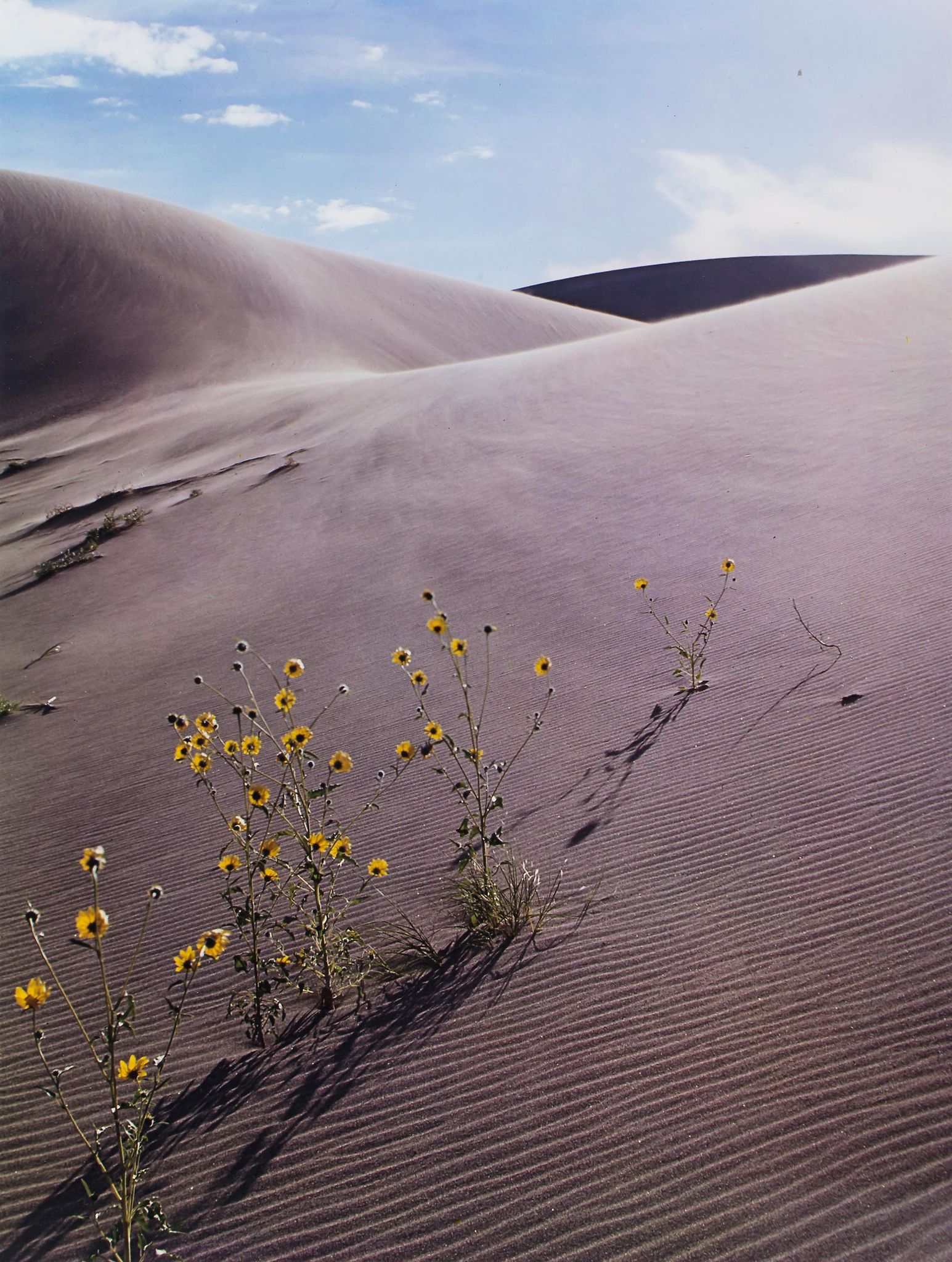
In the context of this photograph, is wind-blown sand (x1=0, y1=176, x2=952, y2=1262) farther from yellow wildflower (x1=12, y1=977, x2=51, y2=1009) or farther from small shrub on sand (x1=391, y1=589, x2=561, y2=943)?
yellow wildflower (x1=12, y1=977, x2=51, y2=1009)

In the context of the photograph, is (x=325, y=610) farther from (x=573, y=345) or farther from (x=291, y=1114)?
(x=573, y=345)

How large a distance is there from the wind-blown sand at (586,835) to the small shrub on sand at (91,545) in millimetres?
229

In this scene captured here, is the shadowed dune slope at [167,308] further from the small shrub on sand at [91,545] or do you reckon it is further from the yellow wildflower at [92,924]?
the yellow wildflower at [92,924]

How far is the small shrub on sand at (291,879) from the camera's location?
2695mm

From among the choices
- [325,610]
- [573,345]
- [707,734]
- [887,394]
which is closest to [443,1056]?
[707,734]

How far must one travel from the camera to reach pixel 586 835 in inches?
139

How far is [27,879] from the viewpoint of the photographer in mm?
3881

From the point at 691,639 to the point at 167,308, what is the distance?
A: 93.6 feet

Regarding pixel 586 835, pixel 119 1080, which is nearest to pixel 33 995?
pixel 119 1080

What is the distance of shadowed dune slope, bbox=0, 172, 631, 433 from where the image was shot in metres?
26.2

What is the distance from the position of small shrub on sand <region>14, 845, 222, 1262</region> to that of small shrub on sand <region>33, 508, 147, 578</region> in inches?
298

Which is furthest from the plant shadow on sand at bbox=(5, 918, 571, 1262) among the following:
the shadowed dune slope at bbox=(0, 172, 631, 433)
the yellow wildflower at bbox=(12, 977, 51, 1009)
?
the shadowed dune slope at bbox=(0, 172, 631, 433)

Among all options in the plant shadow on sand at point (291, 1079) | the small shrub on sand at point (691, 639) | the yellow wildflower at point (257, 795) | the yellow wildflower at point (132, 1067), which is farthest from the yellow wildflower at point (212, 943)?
the small shrub on sand at point (691, 639)

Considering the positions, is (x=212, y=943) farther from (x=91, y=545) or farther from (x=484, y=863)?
(x=91, y=545)
